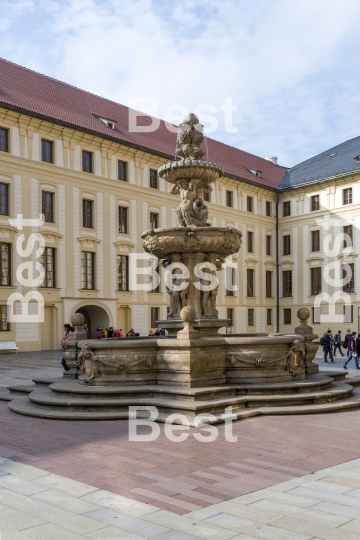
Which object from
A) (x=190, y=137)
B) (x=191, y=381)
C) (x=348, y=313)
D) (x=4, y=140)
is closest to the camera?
(x=191, y=381)

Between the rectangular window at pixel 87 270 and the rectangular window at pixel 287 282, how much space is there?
64.0 feet

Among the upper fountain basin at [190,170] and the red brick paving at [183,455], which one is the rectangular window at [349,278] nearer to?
the upper fountain basin at [190,170]

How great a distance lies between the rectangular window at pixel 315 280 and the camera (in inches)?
1826

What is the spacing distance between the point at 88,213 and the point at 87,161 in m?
3.03

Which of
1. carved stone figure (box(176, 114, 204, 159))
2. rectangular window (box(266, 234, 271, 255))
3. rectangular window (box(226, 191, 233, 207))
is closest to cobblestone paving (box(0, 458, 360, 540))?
carved stone figure (box(176, 114, 204, 159))

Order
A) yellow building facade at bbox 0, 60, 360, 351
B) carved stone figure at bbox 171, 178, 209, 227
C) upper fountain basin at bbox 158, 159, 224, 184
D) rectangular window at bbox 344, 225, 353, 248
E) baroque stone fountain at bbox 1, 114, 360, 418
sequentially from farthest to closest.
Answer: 1. rectangular window at bbox 344, 225, 353, 248
2. yellow building facade at bbox 0, 60, 360, 351
3. carved stone figure at bbox 171, 178, 209, 227
4. upper fountain basin at bbox 158, 159, 224, 184
5. baroque stone fountain at bbox 1, 114, 360, 418

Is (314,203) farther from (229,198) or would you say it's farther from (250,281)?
(250,281)

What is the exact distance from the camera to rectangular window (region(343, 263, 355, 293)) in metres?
44.2

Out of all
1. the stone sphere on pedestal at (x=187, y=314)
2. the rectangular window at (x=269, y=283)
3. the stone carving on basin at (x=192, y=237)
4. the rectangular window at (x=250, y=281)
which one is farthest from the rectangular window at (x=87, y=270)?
the stone sphere on pedestal at (x=187, y=314)

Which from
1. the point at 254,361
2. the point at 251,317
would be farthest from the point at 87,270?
the point at 254,361

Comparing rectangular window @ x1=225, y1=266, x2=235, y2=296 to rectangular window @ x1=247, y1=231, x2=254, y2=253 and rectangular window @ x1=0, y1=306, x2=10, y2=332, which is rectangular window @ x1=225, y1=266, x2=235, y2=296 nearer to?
rectangular window @ x1=247, y1=231, x2=254, y2=253

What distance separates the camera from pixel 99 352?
35.8 ft

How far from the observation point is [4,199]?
3097 centimetres

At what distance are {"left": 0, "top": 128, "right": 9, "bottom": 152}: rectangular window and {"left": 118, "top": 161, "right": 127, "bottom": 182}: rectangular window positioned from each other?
26.4 feet
